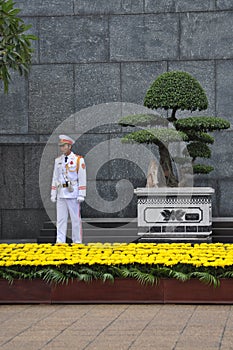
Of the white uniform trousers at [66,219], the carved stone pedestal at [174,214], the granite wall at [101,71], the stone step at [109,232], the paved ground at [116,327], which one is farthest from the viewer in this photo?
the granite wall at [101,71]

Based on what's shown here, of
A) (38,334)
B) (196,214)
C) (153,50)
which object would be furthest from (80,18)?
(38,334)

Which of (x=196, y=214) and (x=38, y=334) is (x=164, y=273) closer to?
(x=38, y=334)

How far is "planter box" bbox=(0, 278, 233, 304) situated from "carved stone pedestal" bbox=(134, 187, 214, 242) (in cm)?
535

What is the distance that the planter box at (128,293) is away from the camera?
9.90 metres

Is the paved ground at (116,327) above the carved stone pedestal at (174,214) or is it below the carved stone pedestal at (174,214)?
below

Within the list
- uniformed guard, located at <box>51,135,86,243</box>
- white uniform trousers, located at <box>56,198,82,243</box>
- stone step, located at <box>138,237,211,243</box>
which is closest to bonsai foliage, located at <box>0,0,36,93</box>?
uniformed guard, located at <box>51,135,86,243</box>

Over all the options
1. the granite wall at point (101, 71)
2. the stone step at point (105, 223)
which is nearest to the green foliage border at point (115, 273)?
the stone step at point (105, 223)

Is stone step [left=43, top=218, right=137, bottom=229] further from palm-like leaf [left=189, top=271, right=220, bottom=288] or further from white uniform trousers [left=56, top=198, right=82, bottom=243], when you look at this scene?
palm-like leaf [left=189, top=271, right=220, bottom=288]

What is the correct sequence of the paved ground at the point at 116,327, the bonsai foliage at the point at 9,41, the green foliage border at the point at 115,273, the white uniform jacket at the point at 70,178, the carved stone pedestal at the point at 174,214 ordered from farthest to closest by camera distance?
the white uniform jacket at the point at 70,178 → the carved stone pedestal at the point at 174,214 → the bonsai foliage at the point at 9,41 → the green foliage border at the point at 115,273 → the paved ground at the point at 116,327

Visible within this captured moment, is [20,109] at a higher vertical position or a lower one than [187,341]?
higher

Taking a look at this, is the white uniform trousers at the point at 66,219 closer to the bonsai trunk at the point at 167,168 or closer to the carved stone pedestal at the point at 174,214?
the carved stone pedestal at the point at 174,214

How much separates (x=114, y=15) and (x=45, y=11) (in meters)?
1.54

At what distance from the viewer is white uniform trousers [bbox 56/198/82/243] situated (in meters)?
15.6

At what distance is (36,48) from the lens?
19281 mm
